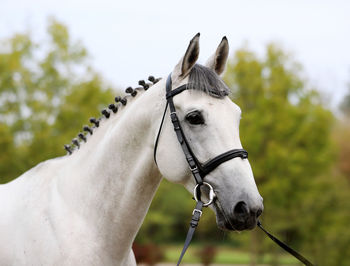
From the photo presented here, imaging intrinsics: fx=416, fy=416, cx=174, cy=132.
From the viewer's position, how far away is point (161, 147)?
3305 millimetres

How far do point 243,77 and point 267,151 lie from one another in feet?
12.3

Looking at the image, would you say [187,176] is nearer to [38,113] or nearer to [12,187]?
[12,187]

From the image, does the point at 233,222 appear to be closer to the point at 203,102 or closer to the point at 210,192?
the point at 210,192

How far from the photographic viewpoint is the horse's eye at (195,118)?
3.14 m

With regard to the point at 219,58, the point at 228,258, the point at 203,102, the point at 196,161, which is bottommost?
the point at 228,258

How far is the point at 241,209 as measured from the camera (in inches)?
114

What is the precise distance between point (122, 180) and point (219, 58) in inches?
51.7

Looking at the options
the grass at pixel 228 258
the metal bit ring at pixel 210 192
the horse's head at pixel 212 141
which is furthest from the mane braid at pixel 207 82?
the grass at pixel 228 258

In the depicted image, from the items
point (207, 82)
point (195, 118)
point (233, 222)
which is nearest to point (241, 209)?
point (233, 222)

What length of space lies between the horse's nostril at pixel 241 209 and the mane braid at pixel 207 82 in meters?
0.85

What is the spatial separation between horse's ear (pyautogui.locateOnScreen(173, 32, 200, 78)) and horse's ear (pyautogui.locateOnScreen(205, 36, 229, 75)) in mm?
223

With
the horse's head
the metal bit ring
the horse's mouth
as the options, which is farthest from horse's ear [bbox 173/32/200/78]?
the horse's mouth

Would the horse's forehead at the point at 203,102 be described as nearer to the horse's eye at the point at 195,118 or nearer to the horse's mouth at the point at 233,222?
the horse's eye at the point at 195,118

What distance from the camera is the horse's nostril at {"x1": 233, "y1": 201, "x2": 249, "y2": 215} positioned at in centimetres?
286
